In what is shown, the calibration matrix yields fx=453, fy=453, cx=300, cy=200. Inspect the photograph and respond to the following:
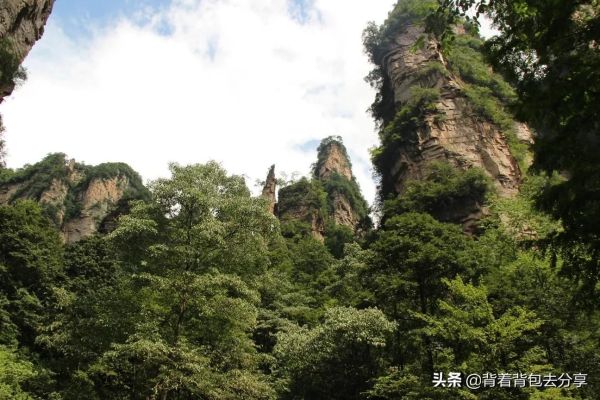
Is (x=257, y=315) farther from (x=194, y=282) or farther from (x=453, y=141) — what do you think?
A: (x=453, y=141)

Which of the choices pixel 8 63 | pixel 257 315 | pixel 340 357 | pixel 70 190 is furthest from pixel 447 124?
pixel 70 190

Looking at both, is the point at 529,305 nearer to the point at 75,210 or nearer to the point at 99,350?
the point at 99,350

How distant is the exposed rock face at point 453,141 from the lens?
1428 inches

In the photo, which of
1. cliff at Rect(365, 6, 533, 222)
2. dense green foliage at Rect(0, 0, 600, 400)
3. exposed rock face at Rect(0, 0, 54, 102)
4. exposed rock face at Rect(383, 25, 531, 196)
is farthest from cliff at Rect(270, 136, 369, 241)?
dense green foliage at Rect(0, 0, 600, 400)

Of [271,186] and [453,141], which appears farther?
[271,186]

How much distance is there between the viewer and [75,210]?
68375 mm

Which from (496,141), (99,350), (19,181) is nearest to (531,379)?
(99,350)

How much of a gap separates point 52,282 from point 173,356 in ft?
73.5

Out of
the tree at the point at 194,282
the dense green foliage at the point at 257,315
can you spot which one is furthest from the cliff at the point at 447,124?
the tree at the point at 194,282

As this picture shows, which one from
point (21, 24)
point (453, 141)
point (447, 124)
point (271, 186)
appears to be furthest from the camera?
point (271, 186)

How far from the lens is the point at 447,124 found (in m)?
39.1

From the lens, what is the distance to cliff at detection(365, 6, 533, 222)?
36.7 metres

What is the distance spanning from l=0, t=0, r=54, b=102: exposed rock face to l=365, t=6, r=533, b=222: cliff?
27.1 metres

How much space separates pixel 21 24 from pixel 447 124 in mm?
31450
